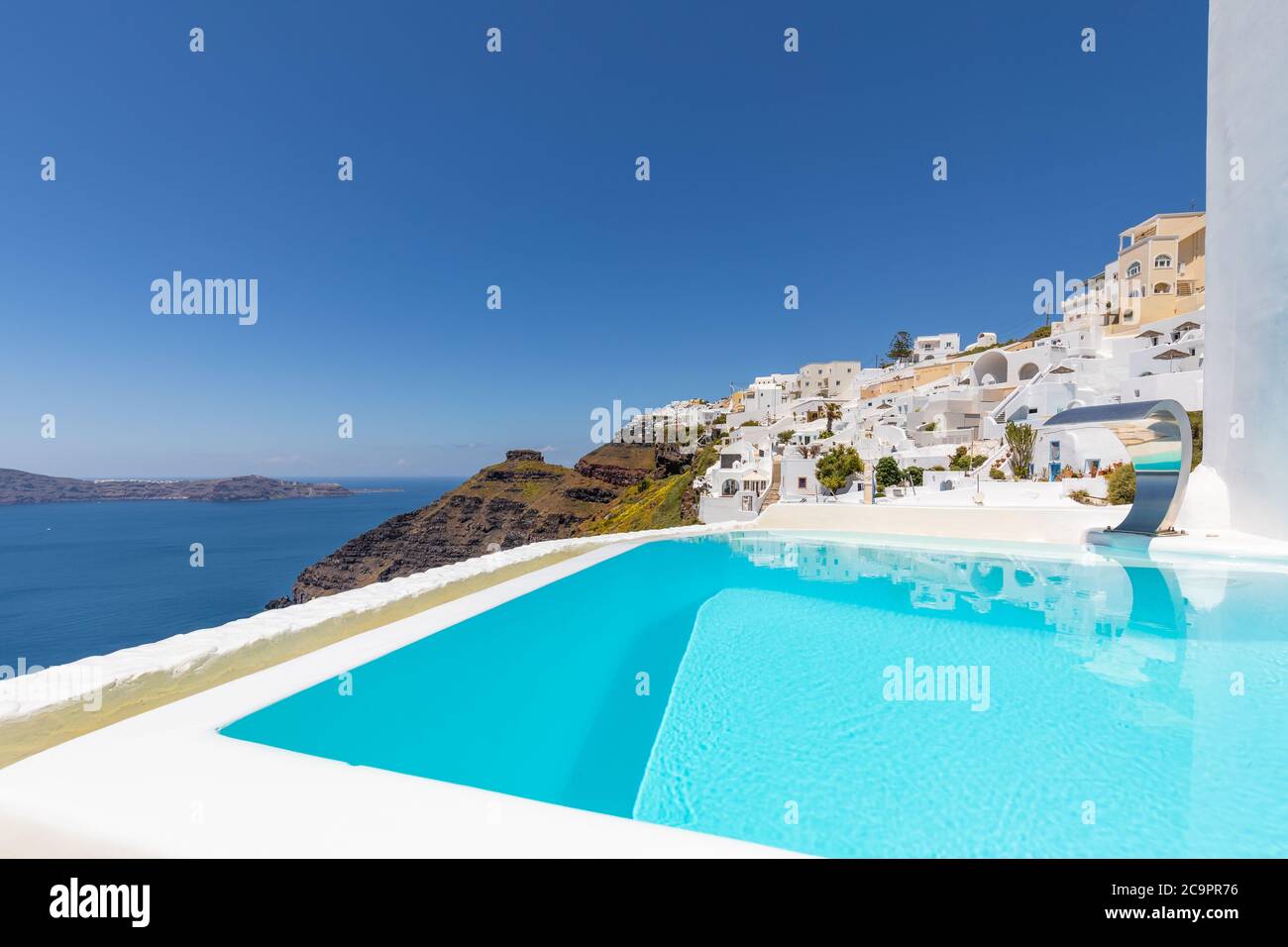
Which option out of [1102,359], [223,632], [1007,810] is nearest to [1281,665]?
[1007,810]

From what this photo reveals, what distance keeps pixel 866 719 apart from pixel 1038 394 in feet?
97.8

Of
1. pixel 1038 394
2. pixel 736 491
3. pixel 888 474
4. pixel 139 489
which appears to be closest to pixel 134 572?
pixel 736 491

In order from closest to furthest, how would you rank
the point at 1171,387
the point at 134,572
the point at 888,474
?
the point at 1171,387 → the point at 888,474 → the point at 134,572

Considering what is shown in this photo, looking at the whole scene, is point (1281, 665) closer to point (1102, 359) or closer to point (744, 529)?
point (744, 529)

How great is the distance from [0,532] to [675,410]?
342 ft

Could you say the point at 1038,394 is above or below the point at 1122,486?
above

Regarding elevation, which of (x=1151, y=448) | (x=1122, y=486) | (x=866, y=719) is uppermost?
(x=1151, y=448)

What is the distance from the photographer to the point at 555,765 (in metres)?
3.11

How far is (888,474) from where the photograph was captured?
83.7 feet

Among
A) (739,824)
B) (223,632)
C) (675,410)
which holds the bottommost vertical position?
(739,824)

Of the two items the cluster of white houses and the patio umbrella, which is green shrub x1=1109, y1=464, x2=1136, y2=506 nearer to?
the cluster of white houses

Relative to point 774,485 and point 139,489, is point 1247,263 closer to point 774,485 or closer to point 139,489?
point 774,485

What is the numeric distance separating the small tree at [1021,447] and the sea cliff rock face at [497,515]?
139 ft
